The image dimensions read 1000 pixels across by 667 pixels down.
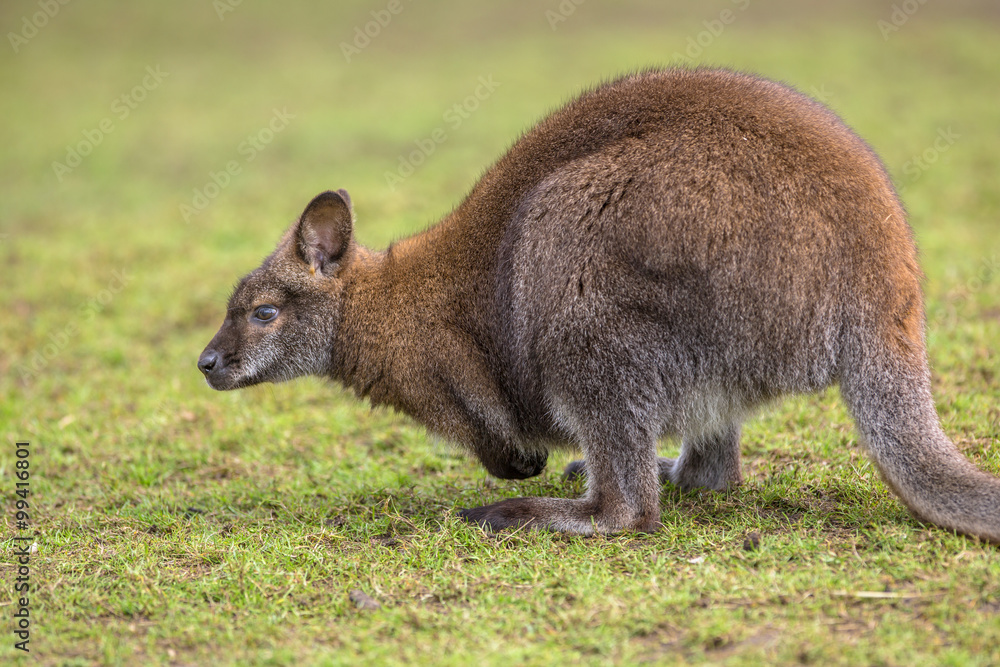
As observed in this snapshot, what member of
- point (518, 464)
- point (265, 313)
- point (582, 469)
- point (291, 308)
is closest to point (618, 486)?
point (518, 464)

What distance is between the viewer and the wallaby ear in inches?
192

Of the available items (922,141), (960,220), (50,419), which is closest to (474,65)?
(922,141)

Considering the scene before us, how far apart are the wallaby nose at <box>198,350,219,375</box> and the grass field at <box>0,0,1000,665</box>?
0.74 meters

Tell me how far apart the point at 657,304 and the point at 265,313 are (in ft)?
6.71

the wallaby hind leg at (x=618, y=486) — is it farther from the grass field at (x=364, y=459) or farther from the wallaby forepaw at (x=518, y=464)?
the wallaby forepaw at (x=518, y=464)

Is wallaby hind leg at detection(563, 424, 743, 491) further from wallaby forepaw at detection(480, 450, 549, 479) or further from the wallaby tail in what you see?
the wallaby tail

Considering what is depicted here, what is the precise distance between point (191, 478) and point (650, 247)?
10.2 ft

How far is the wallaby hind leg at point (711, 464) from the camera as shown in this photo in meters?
4.78

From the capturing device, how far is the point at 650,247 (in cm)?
A: 409

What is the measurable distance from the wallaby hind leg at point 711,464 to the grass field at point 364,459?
6.1 inches

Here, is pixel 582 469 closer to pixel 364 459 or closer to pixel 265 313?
pixel 364 459

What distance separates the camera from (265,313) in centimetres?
502

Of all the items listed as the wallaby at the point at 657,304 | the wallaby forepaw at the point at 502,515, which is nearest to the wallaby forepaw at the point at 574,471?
the wallaby at the point at 657,304

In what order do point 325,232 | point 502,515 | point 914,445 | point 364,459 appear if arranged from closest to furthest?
point 914,445 → point 502,515 → point 325,232 → point 364,459
